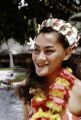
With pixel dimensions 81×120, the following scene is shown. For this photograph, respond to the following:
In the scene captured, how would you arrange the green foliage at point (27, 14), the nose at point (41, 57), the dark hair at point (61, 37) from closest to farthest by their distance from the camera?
the nose at point (41, 57)
the dark hair at point (61, 37)
the green foliage at point (27, 14)

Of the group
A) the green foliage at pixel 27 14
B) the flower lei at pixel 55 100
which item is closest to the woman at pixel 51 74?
the flower lei at pixel 55 100

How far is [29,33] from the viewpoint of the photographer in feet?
68.7

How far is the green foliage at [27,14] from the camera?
20.3 m

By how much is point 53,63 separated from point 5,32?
58.0 ft

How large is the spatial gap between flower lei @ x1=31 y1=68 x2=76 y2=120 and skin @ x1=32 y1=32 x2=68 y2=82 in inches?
2.2

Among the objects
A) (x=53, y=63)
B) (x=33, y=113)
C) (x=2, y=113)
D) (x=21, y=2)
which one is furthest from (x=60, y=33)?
(x=21, y=2)

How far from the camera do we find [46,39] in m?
2.74

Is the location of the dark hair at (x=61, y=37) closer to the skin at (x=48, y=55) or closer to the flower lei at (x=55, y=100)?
the skin at (x=48, y=55)

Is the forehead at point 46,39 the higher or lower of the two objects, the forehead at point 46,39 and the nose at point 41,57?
the higher

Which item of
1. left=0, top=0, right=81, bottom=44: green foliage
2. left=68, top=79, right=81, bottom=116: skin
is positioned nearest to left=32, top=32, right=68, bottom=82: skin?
left=68, top=79, right=81, bottom=116: skin

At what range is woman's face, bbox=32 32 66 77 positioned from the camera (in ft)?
8.87

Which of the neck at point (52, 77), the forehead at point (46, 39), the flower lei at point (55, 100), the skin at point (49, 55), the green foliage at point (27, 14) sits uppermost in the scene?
the forehead at point (46, 39)

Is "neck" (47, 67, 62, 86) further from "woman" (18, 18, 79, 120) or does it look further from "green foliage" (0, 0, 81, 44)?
"green foliage" (0, 0, 81, 44)

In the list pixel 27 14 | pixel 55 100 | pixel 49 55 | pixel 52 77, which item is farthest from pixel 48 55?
pixel 27 14
